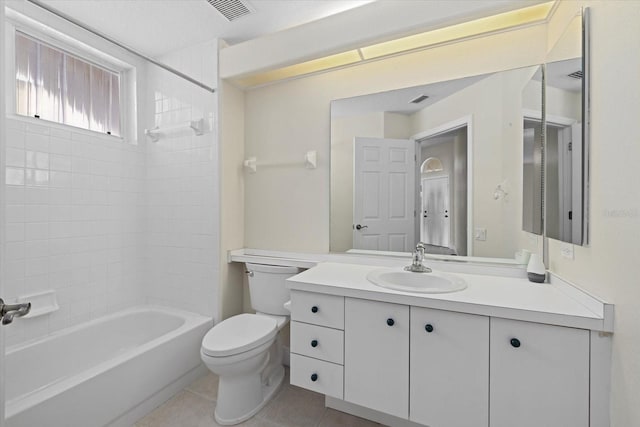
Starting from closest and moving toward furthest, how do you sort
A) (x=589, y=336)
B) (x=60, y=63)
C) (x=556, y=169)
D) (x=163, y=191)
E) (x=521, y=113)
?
(x=589, y=336), (x=556, y=169), (x=521, y=113), (x=60, y=63), (x=163, y=191)

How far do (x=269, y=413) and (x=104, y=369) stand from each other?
0.92m

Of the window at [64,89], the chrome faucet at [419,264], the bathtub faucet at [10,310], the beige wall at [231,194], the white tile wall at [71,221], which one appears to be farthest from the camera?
the beige wall at [231,194]

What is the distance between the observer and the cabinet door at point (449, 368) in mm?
1157

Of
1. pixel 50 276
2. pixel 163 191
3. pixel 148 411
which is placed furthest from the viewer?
pixel 163 191

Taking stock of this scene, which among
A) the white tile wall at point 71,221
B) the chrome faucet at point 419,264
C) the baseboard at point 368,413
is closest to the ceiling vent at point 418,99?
the chrome faucet at point 419,264

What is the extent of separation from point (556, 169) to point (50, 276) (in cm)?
296

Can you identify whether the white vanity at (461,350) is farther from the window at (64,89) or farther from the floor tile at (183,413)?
the window at (64,89)

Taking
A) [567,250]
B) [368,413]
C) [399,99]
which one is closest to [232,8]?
[399,99]

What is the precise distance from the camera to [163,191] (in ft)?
7.96

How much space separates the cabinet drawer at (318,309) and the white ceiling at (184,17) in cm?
174

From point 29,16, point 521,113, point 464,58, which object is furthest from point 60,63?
point 521,113

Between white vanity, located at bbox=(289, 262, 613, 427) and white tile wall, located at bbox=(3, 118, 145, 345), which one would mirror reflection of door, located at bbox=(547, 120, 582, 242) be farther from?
white tile wall, located at bbox=(3, 118, 145, 345)

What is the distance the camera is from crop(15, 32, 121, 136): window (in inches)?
73.0

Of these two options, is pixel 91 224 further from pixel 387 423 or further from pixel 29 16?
pixel 387 423
